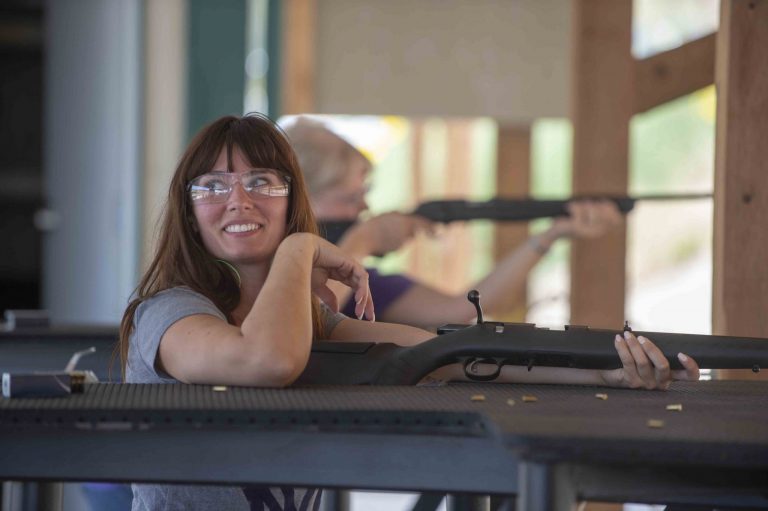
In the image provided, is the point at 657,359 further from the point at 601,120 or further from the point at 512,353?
the point at 601,120

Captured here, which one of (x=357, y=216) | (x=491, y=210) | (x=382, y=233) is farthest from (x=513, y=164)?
(x=357, y=216)

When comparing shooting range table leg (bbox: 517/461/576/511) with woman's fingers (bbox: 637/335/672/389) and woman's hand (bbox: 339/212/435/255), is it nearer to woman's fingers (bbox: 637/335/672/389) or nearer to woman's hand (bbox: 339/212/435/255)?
woman's fingers (bbox: 637/335/672/389)

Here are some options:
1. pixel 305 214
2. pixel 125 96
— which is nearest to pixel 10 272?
pixel 125 96

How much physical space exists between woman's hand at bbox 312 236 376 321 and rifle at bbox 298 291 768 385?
146 mm

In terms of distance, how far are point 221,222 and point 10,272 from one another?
433 cm

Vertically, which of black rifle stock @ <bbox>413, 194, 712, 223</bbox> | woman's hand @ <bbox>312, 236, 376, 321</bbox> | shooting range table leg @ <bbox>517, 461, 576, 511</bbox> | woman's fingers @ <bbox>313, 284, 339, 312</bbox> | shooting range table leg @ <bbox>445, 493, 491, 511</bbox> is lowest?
shooting range table leg @ <bbox>445, 493, 491, 511</bbox>

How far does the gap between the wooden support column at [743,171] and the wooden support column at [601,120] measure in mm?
1124

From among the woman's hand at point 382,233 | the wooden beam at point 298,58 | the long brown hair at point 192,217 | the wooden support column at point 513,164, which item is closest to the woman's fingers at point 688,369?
the long brown hair at point 192,217

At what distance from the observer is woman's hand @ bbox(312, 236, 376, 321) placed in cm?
173

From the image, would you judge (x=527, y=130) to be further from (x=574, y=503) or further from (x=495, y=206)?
(x=574, y=503)

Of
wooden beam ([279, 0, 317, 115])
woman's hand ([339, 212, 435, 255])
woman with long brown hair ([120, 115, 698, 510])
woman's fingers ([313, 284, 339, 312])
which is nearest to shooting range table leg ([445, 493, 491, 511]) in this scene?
woman with long brown hair ([120, 115, 698, 510])

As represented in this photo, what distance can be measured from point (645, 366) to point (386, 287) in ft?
4.64

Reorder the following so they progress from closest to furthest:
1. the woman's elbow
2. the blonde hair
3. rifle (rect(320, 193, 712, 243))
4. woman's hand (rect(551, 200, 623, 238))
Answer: the woman's elbow
the blonde hair
woman's hand (rect(551, 200, 623, 238))
rifle (rect(320, 193, 712, 243))

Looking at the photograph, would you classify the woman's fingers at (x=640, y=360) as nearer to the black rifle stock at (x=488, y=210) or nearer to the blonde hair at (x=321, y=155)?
the blonde hair at (x=321, y=155)
